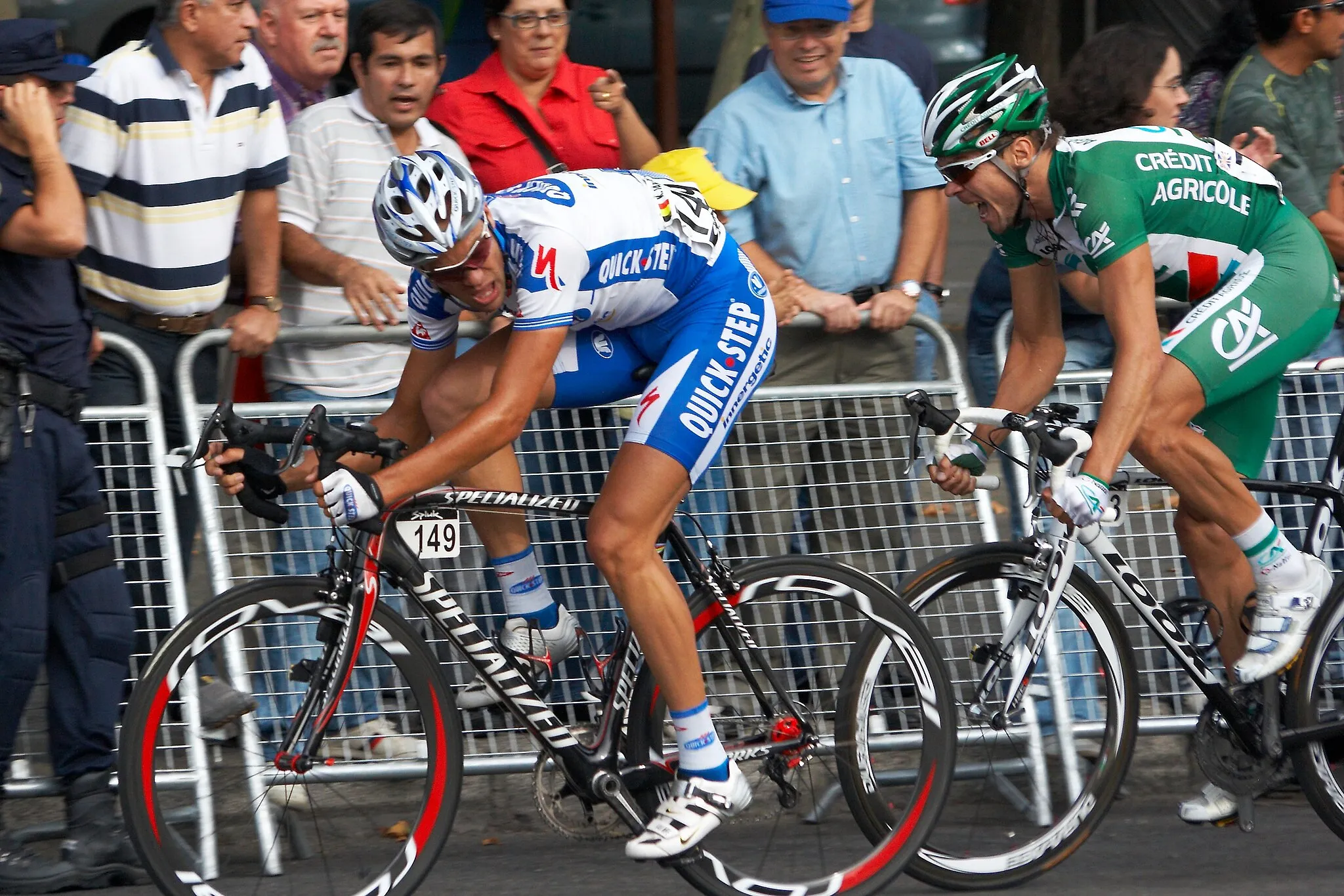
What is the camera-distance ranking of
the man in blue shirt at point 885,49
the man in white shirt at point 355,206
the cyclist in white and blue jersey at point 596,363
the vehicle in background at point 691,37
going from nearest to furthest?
1. the cyclist in white and blue jersey at point 596,363
2. the man in white shirt at point 355,206
3. the man in blue shirt at point 885,49
4. the vehicle in background at point 691,37

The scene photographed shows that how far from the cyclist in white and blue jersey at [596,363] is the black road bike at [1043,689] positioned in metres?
0.58

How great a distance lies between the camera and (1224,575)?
15.9ft

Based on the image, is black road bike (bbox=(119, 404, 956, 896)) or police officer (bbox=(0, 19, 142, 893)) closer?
black road bike (bbox=(119, 404, 956, 896))

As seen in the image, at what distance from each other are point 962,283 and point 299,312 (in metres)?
7.72

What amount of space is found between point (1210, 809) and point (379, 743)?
2450 millimetres

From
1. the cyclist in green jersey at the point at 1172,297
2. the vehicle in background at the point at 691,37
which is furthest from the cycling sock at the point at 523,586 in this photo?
the vehicle in background at the point at 691,37

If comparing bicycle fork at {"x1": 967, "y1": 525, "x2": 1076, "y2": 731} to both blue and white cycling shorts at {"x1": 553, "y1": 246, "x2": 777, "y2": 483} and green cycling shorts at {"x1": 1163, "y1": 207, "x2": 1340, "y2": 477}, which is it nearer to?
green cycling shorts at {"x1": 1163, "y1": 207, "x2": 1340, "y2": 477}

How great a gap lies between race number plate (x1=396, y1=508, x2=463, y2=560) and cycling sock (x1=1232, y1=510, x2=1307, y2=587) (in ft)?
7.10

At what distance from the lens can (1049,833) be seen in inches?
181

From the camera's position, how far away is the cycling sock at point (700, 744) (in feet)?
14.0

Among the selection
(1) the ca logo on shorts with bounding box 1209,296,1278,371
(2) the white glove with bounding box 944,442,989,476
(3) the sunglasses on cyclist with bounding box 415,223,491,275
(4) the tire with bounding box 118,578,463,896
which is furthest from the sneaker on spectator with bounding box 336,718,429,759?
(1) the ca logo on shorts with bounding box 1209,296,1278,371

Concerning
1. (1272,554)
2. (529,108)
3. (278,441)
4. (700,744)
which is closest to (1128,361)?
(1272,554)

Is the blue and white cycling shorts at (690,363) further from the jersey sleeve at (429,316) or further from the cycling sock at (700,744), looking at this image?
the cycling sock at (700,744)

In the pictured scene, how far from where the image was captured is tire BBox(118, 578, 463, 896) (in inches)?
156
